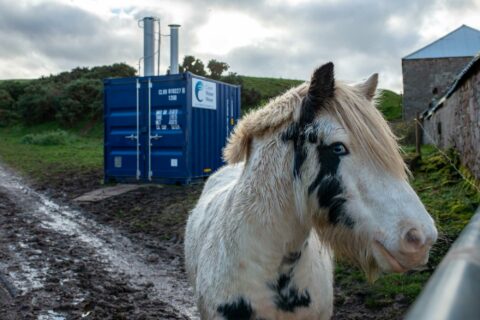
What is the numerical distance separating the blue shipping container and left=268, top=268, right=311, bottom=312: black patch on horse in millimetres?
8104

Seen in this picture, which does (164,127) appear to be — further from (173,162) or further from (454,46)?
(454,46)

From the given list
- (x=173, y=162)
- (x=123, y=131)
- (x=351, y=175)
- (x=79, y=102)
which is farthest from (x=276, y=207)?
(x=79, y=102)

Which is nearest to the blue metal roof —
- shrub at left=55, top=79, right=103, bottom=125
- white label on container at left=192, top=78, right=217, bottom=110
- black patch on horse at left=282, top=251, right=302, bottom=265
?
shrub at left=55, top=79, right=103, bottom=125

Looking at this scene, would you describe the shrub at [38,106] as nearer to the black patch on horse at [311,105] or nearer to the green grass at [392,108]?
the green grass at [392,108]

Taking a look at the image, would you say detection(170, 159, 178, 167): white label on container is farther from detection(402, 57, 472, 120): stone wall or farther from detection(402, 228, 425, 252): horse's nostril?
detection(402, 57, 472, 120): stone wall

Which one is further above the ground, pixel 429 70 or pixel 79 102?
pixel 429 70

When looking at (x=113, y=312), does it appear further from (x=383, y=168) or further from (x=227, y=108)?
(x=227, y=108)

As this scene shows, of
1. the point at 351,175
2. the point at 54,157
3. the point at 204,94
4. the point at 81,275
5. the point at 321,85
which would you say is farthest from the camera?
the point at 54,157

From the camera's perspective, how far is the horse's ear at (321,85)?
1953mm

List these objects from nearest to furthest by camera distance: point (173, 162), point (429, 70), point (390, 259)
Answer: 1. point (390, 259)
2. point (173, 162)
3. point (429, 70)

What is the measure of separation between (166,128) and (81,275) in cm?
582

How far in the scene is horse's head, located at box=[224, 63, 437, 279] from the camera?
1.69m

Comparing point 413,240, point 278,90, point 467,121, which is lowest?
point 413,240

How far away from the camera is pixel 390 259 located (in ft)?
5.70
